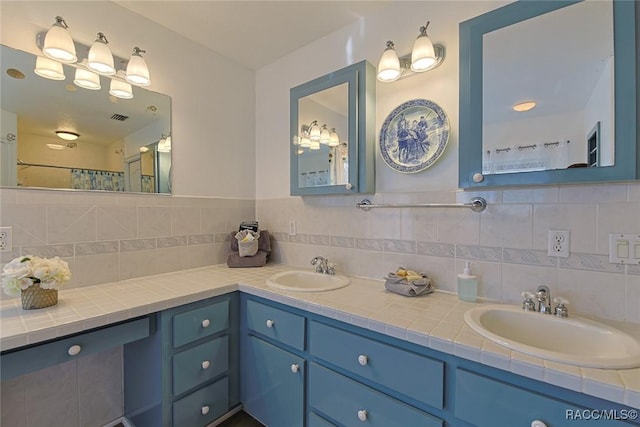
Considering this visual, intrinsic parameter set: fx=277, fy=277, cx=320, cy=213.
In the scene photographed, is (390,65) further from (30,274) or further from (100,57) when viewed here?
(30,274)

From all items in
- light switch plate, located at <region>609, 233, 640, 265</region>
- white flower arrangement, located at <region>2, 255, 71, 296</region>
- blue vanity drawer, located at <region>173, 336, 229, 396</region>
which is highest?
light switch plate, located at <region>609, 233, 640, 265</region>

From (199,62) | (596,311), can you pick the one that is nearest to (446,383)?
(596,311)

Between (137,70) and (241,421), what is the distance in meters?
2.05

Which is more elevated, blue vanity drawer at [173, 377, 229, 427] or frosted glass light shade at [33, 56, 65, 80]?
frosted glass light shade at [33, 56, 65, 80]

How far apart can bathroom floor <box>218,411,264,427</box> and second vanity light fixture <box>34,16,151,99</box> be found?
6.42 feet

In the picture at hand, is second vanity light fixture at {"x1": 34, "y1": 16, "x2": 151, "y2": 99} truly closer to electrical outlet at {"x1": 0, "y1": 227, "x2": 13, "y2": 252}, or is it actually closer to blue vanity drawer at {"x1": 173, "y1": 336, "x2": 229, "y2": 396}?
electrical outlet at {"x1": 0, "y1": 227, "x2": 13, "y2": 252}

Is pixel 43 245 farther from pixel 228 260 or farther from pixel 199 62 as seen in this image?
pixel 199 62

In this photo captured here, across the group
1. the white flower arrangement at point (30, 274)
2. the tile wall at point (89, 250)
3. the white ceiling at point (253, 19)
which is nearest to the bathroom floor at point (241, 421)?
the tile wall at point (89, 250)

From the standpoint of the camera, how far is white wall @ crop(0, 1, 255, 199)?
1.33 meters

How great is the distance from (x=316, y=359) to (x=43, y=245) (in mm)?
1410

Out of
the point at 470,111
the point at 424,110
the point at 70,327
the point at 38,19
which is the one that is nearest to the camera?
the point at 70,327

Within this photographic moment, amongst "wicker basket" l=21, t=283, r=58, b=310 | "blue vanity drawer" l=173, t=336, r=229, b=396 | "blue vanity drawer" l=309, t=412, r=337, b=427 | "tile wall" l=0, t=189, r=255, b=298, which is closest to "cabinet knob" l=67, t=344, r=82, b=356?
"wicker basket" l=21, t=283, r=58, b=310

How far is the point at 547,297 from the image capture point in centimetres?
106

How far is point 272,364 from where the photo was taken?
142cm
